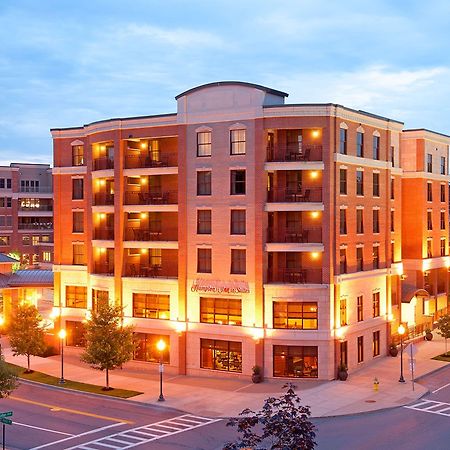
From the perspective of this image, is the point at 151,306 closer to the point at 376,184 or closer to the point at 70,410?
the point at 70,410

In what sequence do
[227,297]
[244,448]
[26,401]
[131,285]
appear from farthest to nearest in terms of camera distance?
[131,285] → [227,297] → [26,401] → [244,448]

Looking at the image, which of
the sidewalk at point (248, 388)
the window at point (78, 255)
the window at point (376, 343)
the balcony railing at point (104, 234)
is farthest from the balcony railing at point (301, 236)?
the window at point (78, 255)

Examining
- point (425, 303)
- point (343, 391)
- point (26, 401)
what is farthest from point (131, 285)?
point (425, 303)

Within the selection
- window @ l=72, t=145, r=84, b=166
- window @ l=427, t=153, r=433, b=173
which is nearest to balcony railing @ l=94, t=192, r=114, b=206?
window @ l=72, t=145, r=84, b=166

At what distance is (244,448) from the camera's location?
16.6 meters

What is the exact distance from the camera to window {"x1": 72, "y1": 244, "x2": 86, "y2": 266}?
58.4 meters

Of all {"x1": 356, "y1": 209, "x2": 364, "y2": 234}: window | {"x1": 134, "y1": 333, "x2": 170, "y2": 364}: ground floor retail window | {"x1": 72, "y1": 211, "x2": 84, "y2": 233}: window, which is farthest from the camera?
{"x1": 72, "y1": 211, "x2": 84, "y2": 233}: window

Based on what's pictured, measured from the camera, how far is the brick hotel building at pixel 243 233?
4750 cm

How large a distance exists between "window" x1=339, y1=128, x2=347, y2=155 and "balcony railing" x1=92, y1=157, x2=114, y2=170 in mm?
18291

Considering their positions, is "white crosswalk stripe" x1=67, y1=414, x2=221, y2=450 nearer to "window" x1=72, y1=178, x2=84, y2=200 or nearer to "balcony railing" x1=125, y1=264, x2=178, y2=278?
"balcony railing" x1=125, y1=264, x2=178, y2=278

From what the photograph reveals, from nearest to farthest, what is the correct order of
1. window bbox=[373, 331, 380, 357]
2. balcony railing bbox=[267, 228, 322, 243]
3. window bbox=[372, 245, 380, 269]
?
balcony railing bbox=[267, 228, 322, 243]
window bbox=[373, 331, 380, 357]
window bbox=[372, 245, 380, 269]

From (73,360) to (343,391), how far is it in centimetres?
2249

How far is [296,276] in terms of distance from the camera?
1890 inches

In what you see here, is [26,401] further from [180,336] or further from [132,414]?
[180,336]
